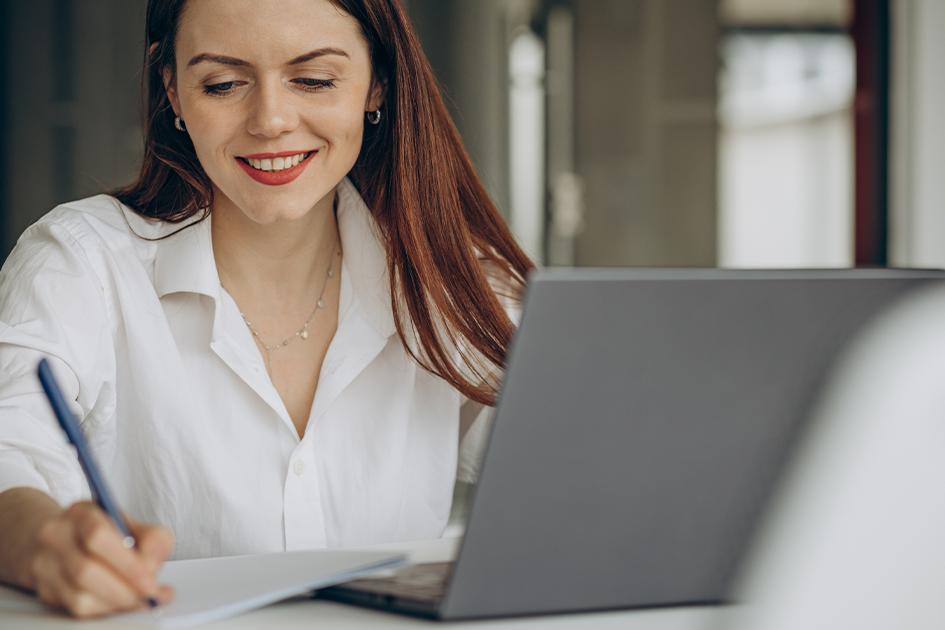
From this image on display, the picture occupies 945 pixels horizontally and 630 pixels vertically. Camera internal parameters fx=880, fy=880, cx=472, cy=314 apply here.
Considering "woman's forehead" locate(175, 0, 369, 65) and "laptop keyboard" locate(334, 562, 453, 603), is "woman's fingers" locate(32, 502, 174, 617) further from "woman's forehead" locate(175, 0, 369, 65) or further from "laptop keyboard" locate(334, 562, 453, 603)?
"woman's forehead" locate(175, 0, 369, 65)

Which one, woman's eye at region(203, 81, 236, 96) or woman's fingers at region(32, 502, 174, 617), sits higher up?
woman's eye at region(203, 81, 236, 96)

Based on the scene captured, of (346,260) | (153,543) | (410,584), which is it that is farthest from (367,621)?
(346,260)

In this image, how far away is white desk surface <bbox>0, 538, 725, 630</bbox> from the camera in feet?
1.92

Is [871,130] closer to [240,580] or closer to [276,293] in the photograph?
[276,293]

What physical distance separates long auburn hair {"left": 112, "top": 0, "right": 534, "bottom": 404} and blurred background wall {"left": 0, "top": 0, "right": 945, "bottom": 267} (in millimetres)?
1628

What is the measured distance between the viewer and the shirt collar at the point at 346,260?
3.94 ft

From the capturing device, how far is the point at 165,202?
131 centimetres

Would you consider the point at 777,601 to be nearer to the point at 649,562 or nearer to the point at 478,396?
the point at 649,562

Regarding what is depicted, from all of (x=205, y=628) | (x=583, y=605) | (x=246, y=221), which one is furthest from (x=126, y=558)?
(x=246, y=221)

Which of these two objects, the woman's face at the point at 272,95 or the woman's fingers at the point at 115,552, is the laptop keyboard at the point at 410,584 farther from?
the woman's face at the point at 272,95

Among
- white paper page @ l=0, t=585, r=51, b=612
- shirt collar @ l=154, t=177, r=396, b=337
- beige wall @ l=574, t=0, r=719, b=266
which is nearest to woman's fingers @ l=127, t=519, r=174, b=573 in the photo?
white paper page @ l=0, t=585, r=51, b=612

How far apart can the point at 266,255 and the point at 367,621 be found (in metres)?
0.81

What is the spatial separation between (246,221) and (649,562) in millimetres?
906

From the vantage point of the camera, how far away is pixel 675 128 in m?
3.14
